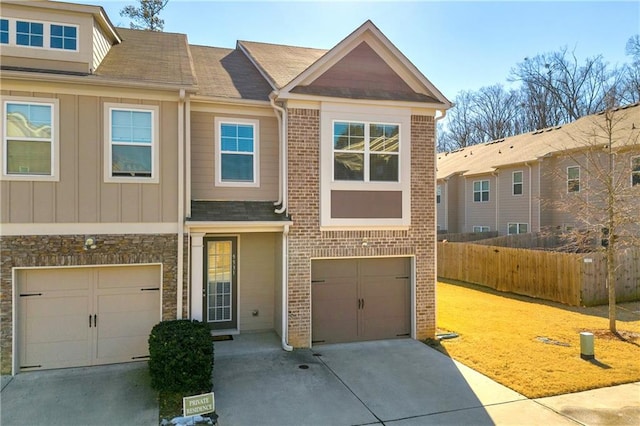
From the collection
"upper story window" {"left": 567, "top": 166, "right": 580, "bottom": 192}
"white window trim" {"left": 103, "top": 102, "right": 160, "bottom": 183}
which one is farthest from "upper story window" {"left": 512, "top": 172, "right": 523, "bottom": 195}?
"white window trim" {"left": 103, "top": 102, "right": 160, "bottom": 183}

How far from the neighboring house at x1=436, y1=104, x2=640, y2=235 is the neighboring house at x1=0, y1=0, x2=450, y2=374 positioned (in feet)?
32.6

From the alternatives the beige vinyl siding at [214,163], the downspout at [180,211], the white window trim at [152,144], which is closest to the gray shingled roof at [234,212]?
the beige vinyl siding at [214,163]

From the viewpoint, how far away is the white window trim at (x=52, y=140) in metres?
7.79

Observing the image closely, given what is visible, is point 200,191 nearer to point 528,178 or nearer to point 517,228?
point 528,178

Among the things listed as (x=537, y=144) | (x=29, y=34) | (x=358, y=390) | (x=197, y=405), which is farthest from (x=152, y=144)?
(x=537, y=144)

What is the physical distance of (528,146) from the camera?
24.0 m

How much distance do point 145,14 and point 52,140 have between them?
60.0 ft

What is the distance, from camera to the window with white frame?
22678 millimetres

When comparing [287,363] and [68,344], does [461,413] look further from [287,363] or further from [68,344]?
[68,344]

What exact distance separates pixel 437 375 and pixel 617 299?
10.5 m

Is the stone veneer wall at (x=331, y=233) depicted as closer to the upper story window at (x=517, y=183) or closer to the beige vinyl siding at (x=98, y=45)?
the beige vinyl siding at (x=98, y=45)

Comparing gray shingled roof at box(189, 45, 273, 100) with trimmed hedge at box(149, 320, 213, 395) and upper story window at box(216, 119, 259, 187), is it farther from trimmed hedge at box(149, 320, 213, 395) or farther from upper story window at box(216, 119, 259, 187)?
trimmed hedge at box(149, 320, 213, 395)

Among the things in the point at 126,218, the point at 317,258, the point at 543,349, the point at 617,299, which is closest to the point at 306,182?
the point at 317,258

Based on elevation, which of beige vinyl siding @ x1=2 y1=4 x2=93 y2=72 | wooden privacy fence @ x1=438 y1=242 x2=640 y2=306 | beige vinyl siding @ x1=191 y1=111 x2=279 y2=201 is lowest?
wooden privacy fence @ x1=438 y1=242 x2=640 y2=306
